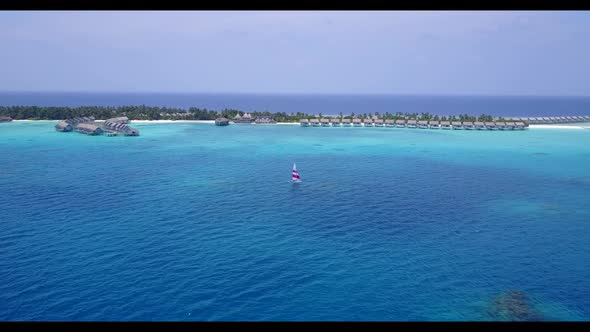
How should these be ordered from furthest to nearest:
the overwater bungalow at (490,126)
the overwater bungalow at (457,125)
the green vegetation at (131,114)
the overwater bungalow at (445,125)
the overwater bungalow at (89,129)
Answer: the green vegetation at (131,114) < the overwater bungalow at (445,125) < the overwater bungalow at (457,125) < the overwater bungalow at (490,126) < the overwater bungalow at (89,129)

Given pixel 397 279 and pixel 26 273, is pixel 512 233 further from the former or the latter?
pixel 26 273

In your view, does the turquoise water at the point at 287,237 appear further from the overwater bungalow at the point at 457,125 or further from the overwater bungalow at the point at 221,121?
the overwater bungalow at the point at 221,121

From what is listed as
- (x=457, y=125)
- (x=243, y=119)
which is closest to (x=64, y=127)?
(x=243, y=119)

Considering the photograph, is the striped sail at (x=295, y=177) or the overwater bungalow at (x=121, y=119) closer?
the striped sail at (x=295, y=177)

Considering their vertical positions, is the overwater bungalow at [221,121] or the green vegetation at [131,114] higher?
the green vegetation at [131,114]

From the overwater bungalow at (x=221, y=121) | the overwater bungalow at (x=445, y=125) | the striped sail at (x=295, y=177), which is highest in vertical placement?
the overwater bungalow at (x=445, y=125)

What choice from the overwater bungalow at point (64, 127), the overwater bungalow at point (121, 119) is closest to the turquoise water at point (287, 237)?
the overwater bungalow at point (64, 127)

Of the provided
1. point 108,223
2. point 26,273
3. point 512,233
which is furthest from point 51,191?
point 512,233
